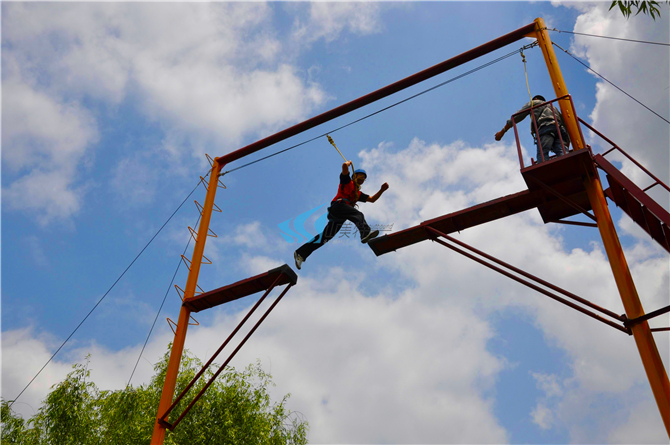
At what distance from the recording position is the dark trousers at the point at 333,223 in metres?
9.46

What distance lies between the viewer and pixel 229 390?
1953cm

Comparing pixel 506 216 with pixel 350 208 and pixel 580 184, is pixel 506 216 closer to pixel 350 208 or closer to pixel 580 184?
pixel 580 184

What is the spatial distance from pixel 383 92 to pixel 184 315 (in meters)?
6.13

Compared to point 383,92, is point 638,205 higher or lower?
lower

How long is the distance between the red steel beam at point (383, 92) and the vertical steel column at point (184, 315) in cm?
85

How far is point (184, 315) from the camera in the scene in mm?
9898

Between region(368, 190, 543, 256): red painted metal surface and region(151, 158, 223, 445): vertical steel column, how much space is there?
3988 millimetres

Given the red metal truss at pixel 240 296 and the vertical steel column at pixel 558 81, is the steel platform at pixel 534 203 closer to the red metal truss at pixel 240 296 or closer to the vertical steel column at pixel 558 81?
the vertical steel column at pixel 558 81

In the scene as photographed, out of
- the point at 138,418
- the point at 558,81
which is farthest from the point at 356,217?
the point at 138,418

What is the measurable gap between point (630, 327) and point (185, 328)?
7.59 meters

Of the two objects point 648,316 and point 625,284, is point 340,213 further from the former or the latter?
point 648,316

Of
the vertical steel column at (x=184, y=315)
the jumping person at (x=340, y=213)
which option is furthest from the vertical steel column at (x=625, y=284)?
the vertical steel column at (x=184, y=315)

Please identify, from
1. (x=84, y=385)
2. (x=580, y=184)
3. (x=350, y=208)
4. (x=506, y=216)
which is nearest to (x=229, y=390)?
(x=84, y=385)

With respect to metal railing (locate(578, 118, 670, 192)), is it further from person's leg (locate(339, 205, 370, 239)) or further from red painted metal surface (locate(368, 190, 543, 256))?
person's leg (locate(339, 205, 370, 239))
